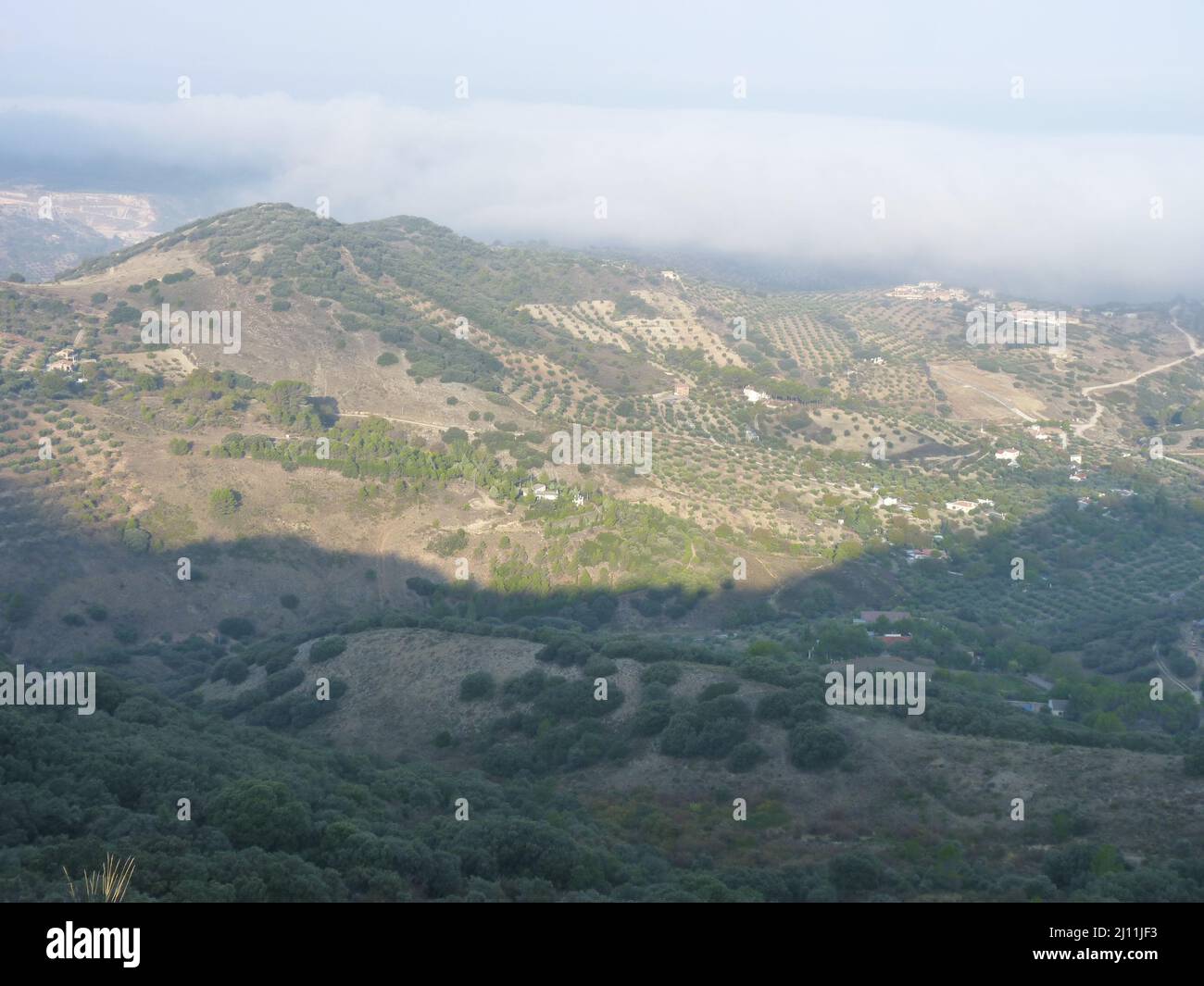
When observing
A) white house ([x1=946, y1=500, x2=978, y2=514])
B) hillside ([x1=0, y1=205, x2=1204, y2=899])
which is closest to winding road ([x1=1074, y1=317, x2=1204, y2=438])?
hillside ([x1=0, y1=205, x2=1204, y2=899])

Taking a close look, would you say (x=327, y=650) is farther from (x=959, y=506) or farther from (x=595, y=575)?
(x=959, y=506)

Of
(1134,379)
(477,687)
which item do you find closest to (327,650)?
(477,687)

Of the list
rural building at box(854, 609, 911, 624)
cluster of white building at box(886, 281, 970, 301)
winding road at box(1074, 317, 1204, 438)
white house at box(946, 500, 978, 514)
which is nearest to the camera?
rural building at box(854, 609, 911, 624)

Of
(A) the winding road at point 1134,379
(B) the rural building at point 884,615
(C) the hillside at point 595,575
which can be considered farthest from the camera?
(A) the winding road at point 1134,379

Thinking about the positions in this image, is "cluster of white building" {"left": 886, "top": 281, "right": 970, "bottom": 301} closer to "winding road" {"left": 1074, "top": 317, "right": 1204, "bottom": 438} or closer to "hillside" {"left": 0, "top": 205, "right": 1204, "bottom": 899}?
"winding road" {"left": 1074, "top": 317, "right": 1204, "bottom": 438}


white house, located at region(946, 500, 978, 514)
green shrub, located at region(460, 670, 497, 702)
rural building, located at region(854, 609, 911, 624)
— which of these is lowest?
green shrub, located at region(460, 670, 497, 702)

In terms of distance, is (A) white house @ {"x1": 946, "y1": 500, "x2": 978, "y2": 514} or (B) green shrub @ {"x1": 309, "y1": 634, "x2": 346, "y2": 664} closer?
(B) green shrub @ {"x1": 309, "y1": 634, "x2": 346, "y2": 664}

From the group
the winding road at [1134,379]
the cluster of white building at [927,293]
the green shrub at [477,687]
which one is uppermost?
the cluster of white building at [927,293]

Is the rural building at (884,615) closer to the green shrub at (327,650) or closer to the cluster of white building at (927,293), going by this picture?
the green shrub at (327,650)

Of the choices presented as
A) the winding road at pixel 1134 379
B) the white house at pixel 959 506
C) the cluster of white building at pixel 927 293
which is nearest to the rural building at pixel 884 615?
the white house at pixel 959 506

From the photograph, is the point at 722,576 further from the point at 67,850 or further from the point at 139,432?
the point at 67,850

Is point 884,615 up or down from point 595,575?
down
